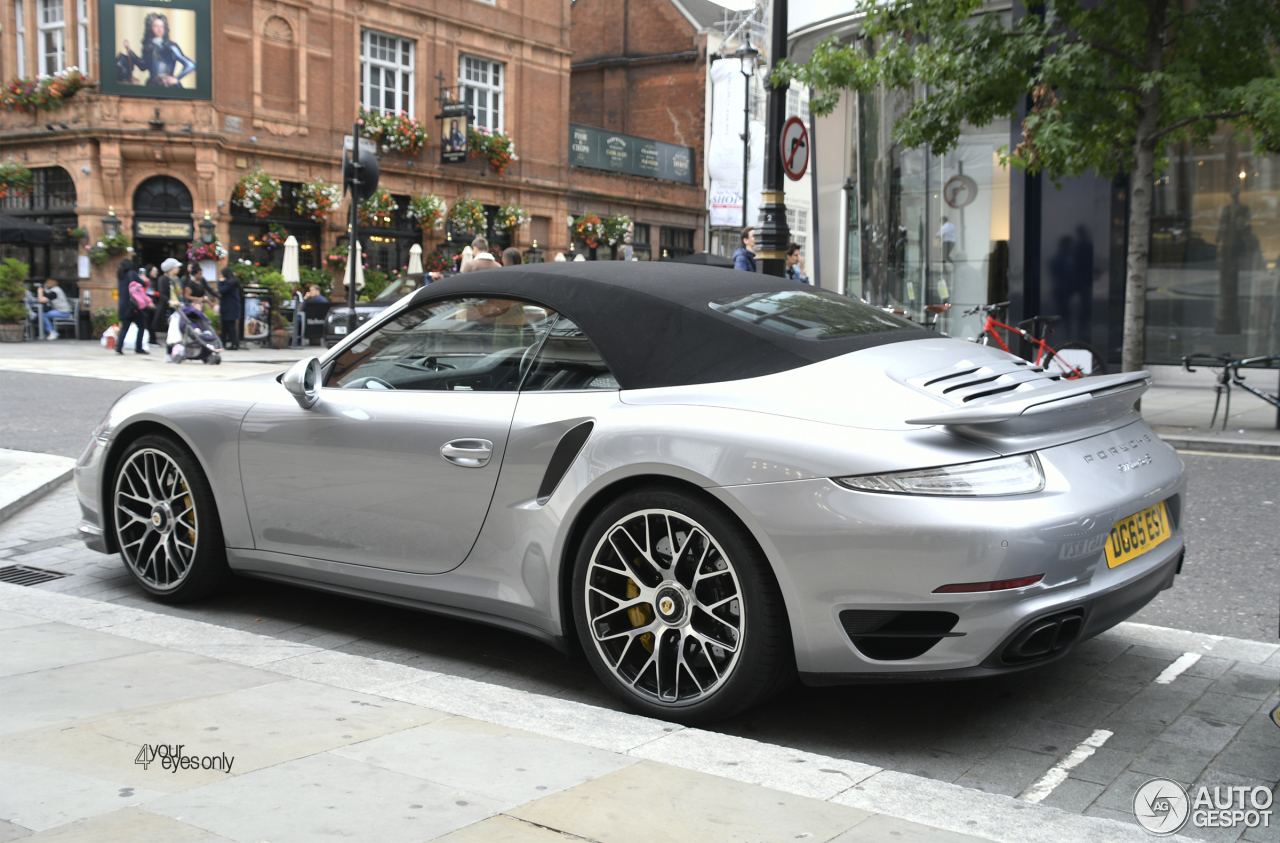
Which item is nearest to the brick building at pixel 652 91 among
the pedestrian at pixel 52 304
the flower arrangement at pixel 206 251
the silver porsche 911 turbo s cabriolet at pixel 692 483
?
the flower arrangement at pixel 206 251

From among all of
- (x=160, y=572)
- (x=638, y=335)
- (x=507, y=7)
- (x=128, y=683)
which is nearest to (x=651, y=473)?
(x=638, y=335)

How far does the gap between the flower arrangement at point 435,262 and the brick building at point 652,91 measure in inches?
423

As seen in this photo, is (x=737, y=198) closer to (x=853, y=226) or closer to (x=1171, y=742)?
(x=853, y=226)

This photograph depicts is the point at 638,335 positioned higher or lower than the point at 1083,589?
higher

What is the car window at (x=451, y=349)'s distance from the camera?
3.96 metres

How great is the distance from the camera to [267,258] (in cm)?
2997

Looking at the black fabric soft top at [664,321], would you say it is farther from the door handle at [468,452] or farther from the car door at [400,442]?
the door handle at [468,452]

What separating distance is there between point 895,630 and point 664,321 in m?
1.24

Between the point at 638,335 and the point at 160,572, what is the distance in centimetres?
244

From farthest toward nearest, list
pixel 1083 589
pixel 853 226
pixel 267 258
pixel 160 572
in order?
1. pixel 267 258
2. pixel 853 226
3. pixel 160 572
4. pixel 1083 589

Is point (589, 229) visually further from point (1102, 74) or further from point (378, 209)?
point (1102, 74)

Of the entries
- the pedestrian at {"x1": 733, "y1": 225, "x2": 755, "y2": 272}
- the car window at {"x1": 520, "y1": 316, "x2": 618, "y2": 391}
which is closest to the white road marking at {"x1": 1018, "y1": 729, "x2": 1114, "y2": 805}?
the car window at {"x1": 520, "y1": 316, "x2": 618, "y2": 391}

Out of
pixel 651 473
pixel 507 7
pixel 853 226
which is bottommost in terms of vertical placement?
pixel 651 473

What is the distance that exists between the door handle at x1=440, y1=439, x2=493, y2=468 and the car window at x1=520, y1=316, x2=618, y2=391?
0.81 feet
